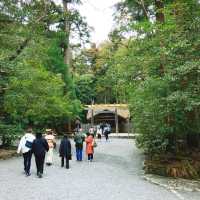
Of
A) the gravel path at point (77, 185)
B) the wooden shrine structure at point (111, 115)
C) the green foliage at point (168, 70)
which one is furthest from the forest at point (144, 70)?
the wooden shrine structure at point (111, 115)

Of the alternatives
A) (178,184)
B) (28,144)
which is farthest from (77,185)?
(178,184)

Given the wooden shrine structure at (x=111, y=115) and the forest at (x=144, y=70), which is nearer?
the forest at (x=144, y=70)

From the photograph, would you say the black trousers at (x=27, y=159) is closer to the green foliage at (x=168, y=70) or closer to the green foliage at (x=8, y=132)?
the green foliage at (x=168, y=70)

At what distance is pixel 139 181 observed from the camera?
15.5 m

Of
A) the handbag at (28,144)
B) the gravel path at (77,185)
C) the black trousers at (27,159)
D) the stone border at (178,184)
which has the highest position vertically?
the handbag at (28,144)

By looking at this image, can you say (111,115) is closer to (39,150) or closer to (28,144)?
(28,144)

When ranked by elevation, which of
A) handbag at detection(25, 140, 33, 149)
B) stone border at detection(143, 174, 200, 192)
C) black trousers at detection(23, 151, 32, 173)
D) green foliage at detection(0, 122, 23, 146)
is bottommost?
stone border at detection(143, 174, 200, 192)

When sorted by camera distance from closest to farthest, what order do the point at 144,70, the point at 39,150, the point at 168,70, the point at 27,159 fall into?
the point at 39,150 → the point at 27,159 → the point at 168,70 → the point at 144,70

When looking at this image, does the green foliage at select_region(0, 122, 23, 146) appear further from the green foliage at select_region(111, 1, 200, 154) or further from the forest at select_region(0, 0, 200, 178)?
the green foliage at select_region(111, 1, 200, 154)

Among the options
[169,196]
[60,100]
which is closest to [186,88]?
[169,196]

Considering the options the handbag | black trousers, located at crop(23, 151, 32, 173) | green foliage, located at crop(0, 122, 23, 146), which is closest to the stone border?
black trousers, located at crop(23, 151, 32, 173)

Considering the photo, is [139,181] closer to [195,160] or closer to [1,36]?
[195,160]

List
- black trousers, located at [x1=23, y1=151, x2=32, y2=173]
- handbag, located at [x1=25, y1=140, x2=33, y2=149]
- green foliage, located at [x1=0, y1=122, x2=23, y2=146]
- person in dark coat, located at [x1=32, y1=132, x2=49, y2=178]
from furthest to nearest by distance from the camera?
green foliage, located at [x1=0, y1=122, x2=23, y2=146] < black trousers, located at [x1=23, y1=151, x2=32, y2=173] < handbag, located at [x1=25, y1=140, x2=33, y2=149] < person in dark coat, located at [x1=32, y1=132, x2=49, y2=178]

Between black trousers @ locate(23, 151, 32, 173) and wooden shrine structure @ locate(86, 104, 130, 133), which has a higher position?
wooden shrine structure @ locate(86, 104, 130, 133)
